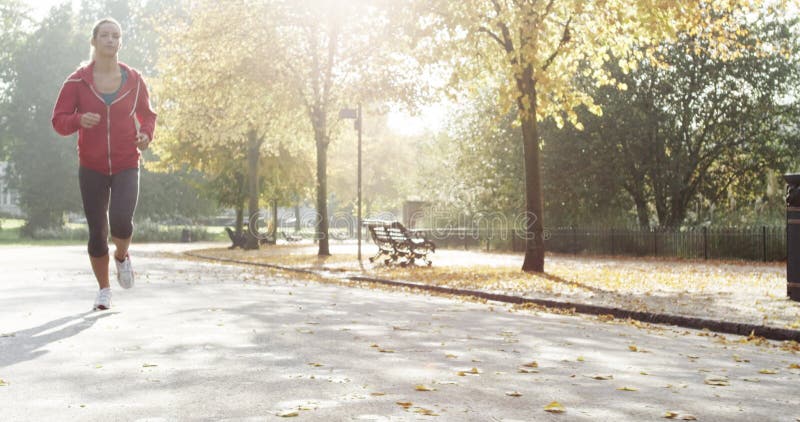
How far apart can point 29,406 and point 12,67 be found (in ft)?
173

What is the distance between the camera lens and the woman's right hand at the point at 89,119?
282 inches

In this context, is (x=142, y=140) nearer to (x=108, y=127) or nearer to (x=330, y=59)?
(x=108, y=127)

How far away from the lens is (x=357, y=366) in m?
6.06

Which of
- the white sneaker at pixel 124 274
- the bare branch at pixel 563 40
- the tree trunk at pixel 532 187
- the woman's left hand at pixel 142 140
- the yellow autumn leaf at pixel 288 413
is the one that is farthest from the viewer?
the tree trunk at pixel 532 187

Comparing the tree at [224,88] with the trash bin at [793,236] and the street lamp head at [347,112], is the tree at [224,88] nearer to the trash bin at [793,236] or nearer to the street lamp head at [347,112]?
the street lamp head at [347,112]

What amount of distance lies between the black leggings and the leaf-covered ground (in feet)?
19.7

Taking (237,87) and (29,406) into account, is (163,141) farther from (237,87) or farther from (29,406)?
(29,406)

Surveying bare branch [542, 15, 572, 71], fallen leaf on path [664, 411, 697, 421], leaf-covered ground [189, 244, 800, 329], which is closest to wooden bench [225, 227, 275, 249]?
leaf-covered ground [189, 244, 800, 329]

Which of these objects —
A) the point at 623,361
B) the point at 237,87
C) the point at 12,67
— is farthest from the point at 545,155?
the point at 12,67

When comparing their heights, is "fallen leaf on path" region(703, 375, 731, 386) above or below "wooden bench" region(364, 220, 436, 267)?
below

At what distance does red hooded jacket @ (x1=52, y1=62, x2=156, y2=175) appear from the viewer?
295 inches

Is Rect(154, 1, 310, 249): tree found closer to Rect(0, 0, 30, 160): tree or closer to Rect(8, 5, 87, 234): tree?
Rect(8, 5, 87, 234): tree

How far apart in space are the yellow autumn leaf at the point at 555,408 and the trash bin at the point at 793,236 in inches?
302

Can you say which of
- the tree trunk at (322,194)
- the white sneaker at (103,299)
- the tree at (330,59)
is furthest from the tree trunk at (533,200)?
the white sneaker at (103,299)
